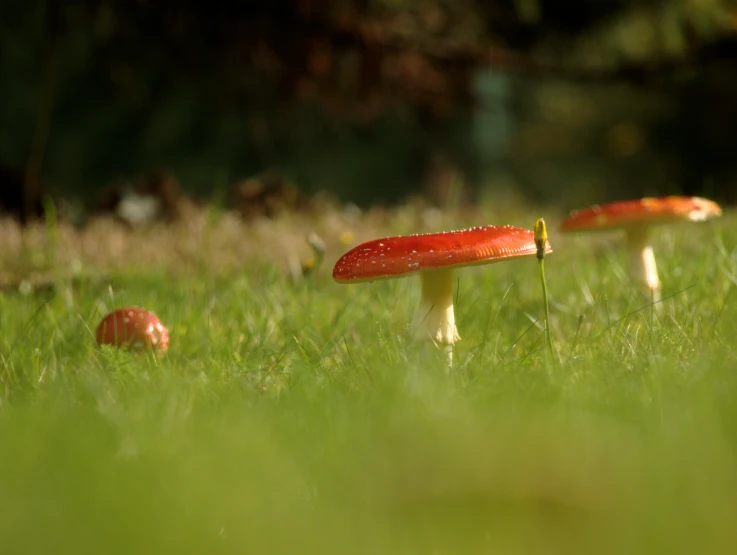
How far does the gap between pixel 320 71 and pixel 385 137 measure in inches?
110

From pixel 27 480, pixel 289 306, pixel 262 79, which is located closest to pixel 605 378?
pixel 27 480

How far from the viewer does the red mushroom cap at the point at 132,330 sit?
245 cm

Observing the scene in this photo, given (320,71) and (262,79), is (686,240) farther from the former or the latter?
(262,79)

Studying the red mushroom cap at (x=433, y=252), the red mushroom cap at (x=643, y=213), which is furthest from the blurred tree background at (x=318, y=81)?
the red mushroom cap at (x=433, y=252)

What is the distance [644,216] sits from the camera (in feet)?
9.83

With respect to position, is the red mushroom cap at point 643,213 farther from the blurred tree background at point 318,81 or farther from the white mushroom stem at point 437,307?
the blurred tree background at point 318,81

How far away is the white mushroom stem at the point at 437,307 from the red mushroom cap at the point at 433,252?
0.92ft

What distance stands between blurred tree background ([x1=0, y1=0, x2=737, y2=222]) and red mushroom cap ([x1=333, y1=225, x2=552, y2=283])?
3949 millimetres

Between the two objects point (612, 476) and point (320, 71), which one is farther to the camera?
point (320, 71)

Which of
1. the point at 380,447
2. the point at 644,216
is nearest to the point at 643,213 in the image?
the point at 644,216

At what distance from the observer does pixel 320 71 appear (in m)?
6.20

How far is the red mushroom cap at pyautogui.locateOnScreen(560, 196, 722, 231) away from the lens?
2.97 meters

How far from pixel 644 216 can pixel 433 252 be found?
51.5 inches

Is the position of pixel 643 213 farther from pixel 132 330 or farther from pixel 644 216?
pixel 132 330
